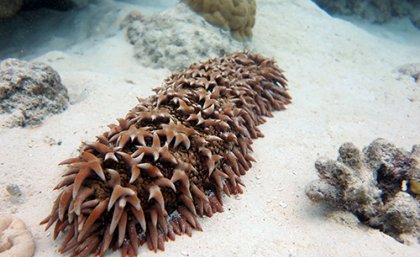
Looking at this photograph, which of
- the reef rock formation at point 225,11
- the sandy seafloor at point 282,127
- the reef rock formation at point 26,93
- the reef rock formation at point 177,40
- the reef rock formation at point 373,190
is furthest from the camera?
the reef rock formation at point 225,11

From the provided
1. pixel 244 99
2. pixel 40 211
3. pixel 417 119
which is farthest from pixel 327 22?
pixel 40 211

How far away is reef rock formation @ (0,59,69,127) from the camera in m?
4.21

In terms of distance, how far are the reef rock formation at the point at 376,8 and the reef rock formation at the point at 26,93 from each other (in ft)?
42.2

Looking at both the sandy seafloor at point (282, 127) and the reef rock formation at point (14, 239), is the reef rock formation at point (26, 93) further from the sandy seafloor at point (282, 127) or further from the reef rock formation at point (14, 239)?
the reef rock formation at point (14, 239)

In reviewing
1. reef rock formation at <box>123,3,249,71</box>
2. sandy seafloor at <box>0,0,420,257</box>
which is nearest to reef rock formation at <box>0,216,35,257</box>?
sandy seafloor at <box>0,0,420,257</box>

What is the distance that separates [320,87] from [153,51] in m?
3.72

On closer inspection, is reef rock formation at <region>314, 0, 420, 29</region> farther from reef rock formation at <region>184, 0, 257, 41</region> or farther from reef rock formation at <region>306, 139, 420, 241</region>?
reef rock formation at <region>306, 139, 420, 241</region>

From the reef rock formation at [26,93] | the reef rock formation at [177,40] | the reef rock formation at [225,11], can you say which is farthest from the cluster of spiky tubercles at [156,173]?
the reef rock formation at [225,11]

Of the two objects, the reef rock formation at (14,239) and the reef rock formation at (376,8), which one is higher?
the reef rock formation at (376,8)

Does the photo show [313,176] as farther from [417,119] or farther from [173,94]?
[417,119]

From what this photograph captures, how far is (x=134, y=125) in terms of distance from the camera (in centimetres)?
317

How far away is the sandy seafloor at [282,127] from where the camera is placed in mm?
2918

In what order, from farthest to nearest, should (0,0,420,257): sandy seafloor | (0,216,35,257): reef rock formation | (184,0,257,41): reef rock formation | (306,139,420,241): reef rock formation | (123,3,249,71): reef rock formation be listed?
(184,0,257,41): reef rock formation
(123,3,249,71): reef rock formation
(306,139,420,241): reef rock formation
(0,0,420,257): sandy seafloor
(0,216,35,257): reef rock formation

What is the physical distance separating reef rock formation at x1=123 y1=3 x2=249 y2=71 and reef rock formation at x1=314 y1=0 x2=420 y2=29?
9077 mm
